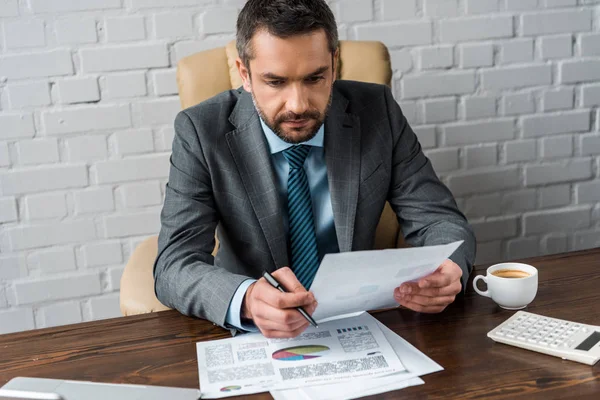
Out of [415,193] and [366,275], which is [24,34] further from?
[366,275]

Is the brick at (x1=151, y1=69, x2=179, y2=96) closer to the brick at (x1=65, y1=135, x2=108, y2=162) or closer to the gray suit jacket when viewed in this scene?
the brick at (x1=65, y1=135, x2=108, y2=162)

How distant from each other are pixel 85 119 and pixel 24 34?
0.28m

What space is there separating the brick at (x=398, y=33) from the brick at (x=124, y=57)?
0.61 meters

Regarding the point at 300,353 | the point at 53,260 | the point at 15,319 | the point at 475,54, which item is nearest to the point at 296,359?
the point at 300,353

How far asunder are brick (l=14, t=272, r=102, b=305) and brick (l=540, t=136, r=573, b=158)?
156 centimetres

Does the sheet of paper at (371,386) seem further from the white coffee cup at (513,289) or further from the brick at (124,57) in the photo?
the brick at (124,57)

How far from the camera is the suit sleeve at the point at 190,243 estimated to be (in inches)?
43.0

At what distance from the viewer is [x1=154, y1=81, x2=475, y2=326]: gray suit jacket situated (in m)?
1.31

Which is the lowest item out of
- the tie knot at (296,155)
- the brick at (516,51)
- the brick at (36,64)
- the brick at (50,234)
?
the brick at (50,234)

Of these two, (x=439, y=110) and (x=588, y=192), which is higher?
(x=439, y=110)

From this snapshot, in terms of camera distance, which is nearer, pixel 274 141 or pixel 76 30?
pixel 274 141

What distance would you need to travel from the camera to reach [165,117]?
1.95 meters

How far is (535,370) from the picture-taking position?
34.3 inches

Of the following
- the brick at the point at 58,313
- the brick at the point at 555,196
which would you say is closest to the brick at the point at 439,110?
the brick at the point at 555,196
